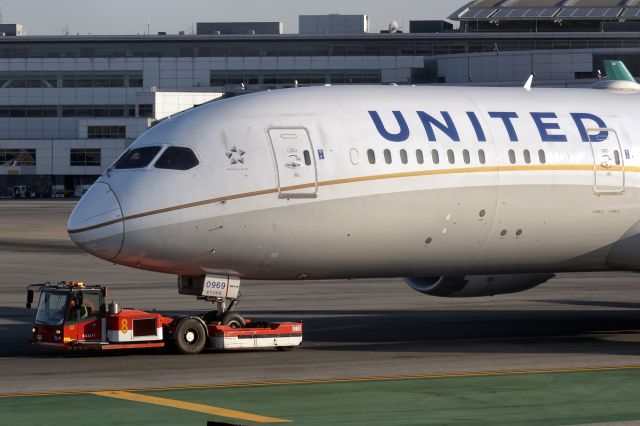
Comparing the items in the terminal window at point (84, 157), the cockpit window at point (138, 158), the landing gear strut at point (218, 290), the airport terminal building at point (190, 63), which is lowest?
the landing gear strut at point (218, 290)

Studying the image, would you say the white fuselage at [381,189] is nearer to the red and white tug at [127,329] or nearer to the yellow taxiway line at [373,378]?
the red and white tug at [127,329]

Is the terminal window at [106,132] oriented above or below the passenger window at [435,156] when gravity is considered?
above

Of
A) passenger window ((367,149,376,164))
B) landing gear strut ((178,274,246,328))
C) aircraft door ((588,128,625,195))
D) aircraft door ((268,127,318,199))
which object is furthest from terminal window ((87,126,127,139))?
aircraft door ((268,127,318,199))

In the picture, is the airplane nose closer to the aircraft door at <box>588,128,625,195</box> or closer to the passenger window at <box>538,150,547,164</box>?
the passenger window at <box>538,150,547,164</box>

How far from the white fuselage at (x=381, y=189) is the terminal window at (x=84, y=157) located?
128576 mm

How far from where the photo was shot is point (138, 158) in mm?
27250

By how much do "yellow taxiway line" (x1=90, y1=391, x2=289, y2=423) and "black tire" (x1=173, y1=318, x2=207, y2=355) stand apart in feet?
16.4

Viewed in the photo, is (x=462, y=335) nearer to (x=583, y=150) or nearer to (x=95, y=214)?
(x=583, y=150)

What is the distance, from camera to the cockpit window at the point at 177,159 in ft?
88.4

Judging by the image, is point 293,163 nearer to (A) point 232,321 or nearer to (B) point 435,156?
(B) point 435,156

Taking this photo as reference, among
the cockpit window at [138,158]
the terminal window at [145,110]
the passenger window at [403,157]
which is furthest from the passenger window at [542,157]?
the terminal window at [145,110]

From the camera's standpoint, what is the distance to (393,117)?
2895 cm

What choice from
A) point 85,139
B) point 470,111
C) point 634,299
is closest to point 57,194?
point 85,139

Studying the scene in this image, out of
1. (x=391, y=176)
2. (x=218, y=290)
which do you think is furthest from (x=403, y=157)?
(x=218, y=290)
